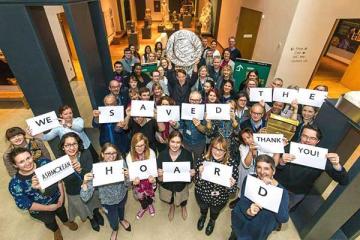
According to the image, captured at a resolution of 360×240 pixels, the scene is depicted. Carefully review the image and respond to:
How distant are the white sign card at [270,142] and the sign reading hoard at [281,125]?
0.45 m

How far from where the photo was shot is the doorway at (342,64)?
7.83 m

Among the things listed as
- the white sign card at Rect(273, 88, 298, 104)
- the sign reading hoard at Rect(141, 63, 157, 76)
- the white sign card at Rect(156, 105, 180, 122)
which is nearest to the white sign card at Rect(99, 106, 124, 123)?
the white sign card at Rect(156, 105, 180, 122)

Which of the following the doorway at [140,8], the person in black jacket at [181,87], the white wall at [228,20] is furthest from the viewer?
the doorway at [140,8]

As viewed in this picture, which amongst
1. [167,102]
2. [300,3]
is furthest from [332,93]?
[167,102]

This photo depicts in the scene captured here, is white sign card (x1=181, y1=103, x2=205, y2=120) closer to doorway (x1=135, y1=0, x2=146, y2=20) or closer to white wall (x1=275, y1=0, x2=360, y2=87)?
white wall (x1=275, y1=0, x2=360, y2=87)

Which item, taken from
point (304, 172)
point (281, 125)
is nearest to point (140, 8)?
point (281, 125)

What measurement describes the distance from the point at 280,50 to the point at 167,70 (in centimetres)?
330

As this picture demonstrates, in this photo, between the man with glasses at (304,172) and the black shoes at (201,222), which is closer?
the man with glasses at (304,172)

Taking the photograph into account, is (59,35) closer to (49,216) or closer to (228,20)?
(49,216)

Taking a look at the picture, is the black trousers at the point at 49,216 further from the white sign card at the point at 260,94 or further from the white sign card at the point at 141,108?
the white sign card at the point at 260,94

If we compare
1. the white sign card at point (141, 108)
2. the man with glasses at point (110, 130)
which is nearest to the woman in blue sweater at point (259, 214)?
the white sign card at point (141, 108)

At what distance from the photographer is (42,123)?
2887 mm

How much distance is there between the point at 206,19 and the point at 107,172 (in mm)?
13277

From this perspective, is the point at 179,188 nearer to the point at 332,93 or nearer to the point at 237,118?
the point at 237,118
